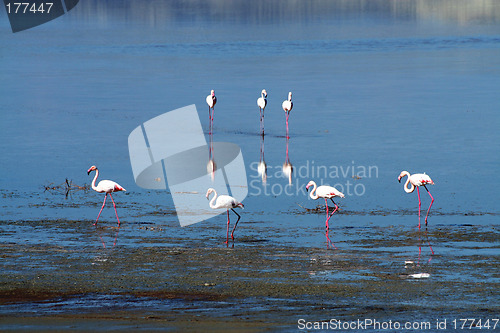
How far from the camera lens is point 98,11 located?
203 feet

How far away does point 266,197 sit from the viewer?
13008 millimetres

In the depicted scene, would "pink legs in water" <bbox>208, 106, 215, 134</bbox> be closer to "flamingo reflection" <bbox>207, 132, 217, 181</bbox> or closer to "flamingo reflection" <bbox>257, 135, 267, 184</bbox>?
"flamingo reflection" <bbox>207, 132, 217, 181</bbox>

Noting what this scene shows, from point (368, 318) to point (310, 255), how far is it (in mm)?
2374

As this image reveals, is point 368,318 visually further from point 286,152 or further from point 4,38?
point 4,38

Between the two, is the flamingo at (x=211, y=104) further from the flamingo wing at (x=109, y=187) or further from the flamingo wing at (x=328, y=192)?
the flamingo wing at (x=328, y=192)

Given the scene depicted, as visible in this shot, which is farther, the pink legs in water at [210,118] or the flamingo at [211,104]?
the flamingo at [211,104]

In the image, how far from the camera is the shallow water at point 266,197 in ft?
26.7

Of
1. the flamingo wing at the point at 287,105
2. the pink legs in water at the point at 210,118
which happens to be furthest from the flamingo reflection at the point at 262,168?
the pink legs in water at the point at 210,118

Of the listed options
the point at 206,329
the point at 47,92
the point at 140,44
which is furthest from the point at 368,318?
the point at 140,44

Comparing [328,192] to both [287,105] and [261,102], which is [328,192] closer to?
[287,105]

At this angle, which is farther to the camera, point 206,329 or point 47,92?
point 47,92

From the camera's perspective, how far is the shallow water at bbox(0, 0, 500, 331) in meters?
8.14

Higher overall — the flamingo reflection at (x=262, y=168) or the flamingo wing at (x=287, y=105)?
the flamingo wing at (x=287, y=105)

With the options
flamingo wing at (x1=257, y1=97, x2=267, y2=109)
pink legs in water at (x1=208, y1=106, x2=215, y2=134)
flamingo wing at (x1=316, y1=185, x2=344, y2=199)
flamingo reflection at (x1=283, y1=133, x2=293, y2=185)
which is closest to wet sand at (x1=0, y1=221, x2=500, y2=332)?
flamingo wing at (x1=316, y1=185, x2=344, y2=199)
